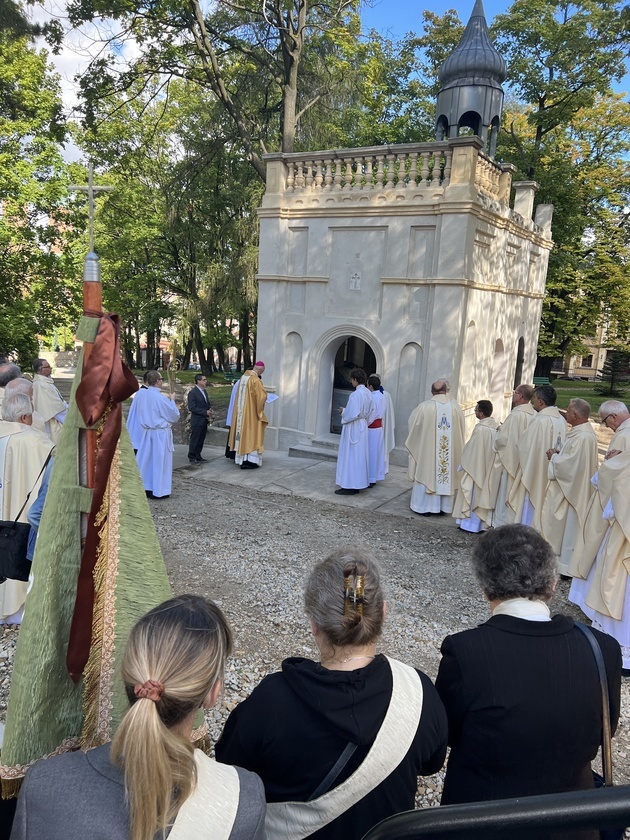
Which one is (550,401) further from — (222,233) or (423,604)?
(222,233)

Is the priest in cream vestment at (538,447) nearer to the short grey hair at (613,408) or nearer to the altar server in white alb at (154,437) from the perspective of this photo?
the short grey hair at (613,408)

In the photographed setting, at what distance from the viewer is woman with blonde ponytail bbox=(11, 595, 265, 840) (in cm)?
135

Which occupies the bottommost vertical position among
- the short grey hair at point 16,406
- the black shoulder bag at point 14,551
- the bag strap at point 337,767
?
the black shoulder bag at point 14,551

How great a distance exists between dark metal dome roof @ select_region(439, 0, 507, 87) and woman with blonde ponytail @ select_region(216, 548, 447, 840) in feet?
47.4

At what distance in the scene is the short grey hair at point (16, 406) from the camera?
4941 millimetres

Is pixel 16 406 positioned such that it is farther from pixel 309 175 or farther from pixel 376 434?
pixel 309 175

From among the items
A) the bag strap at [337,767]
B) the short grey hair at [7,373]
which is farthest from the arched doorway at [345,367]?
the bag strap at [337,767]

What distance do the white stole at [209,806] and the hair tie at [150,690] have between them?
8.5 inches

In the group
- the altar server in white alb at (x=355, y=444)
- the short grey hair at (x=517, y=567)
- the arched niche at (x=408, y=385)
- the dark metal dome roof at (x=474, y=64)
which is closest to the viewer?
the short grey hair at (x=517, y=567)

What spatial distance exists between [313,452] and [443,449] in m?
3.80

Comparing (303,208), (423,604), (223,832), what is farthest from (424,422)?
(223,832)

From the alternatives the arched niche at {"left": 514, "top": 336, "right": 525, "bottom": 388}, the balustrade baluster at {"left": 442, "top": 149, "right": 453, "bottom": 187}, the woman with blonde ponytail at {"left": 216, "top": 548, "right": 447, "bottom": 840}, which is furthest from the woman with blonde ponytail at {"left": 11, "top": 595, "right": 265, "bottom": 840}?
the arched niche at {"left": 514, "top": 336, "right": 525, "bottom": 388}

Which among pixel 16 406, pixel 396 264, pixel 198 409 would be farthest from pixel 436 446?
pixel 16 406

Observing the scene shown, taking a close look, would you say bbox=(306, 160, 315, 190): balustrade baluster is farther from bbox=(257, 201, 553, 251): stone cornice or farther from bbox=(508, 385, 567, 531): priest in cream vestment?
bbox=(508, 385, 567, 531): priest in cream vestment
